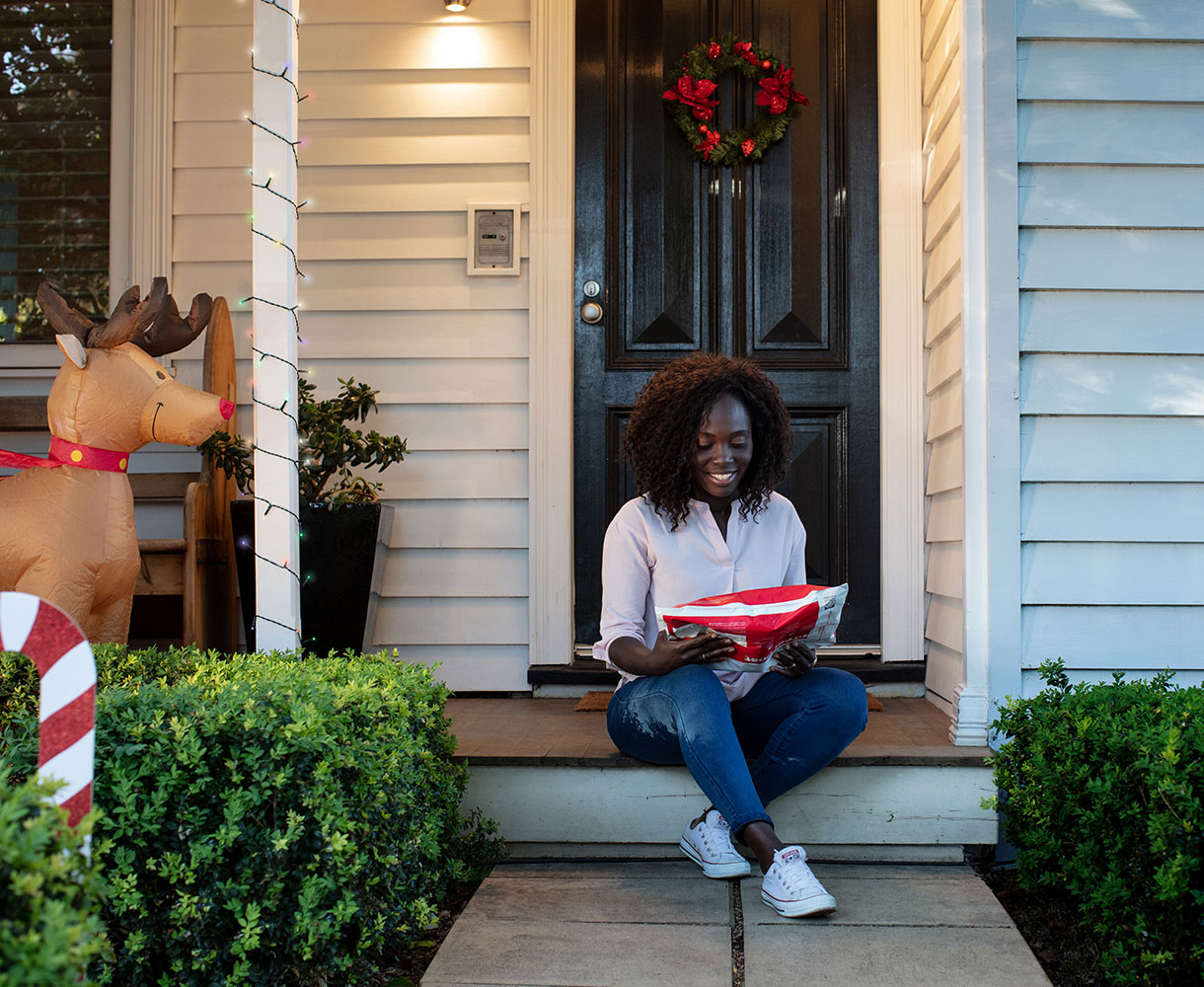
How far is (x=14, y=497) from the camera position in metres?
2.66

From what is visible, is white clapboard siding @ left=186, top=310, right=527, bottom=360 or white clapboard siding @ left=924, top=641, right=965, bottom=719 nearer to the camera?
white clapboard siding @ left=924, top=641, right=965, bottom=719

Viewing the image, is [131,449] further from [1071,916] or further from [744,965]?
[1071,916]

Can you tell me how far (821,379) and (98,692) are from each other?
235 centimetres

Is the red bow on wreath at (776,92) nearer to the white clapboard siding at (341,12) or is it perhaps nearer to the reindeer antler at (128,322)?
the white clapboard siding at (341,12)

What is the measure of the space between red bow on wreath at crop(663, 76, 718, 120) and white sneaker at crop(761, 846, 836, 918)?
230 cm

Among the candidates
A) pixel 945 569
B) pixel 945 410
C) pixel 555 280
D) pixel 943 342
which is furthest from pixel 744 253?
pixel 945 569

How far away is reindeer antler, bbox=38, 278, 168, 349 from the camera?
268 cm

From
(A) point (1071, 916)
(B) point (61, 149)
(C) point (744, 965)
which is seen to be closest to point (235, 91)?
(B) point (61, 149)

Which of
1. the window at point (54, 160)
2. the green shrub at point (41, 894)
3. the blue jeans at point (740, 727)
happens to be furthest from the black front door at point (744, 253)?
the green shrub at point (41, 894)

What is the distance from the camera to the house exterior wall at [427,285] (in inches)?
137

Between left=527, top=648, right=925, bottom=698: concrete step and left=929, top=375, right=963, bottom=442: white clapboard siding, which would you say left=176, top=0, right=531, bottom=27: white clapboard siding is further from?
left=527, top=648, right=925, bottom=698: concrete step

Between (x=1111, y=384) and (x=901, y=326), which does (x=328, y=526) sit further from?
(x=1111, y=384)

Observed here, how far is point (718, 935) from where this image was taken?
6.70 feet

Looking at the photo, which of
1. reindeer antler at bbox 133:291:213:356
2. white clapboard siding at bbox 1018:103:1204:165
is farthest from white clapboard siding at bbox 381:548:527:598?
white clapboard siding at bbox 1018:103:1204:165
